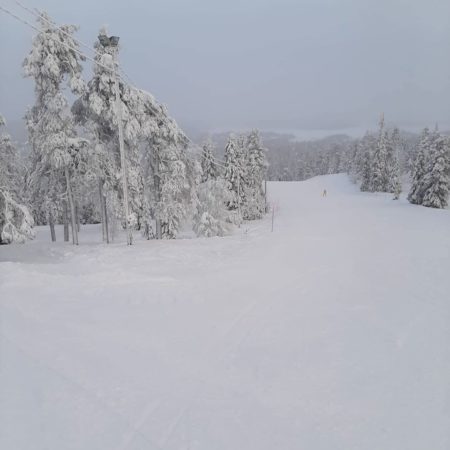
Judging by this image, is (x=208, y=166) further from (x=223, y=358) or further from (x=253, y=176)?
(x=223, y=358)

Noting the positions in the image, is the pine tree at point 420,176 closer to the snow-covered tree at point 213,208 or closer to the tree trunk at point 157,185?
the snow-covered tree at point 213,208

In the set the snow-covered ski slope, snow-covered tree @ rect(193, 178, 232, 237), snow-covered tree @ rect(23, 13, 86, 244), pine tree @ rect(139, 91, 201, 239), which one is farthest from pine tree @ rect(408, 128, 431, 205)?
snow-covered tree @ rect(23, 13, 86, 244)

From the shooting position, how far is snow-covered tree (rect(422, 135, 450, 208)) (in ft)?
122

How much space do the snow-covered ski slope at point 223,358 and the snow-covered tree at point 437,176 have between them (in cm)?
3299

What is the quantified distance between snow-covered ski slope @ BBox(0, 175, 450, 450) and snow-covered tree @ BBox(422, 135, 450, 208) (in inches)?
1299

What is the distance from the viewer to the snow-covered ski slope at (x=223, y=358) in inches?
163

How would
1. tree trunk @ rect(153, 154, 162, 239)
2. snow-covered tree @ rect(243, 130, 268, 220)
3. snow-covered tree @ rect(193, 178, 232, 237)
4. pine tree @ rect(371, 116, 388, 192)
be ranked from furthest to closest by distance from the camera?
pine tree @ rect(371, 116, 388, 192), snow-covered tree @ rect(243, 130, 268, 220), snow-covered tree @ rect(193, 178, 232, 237), tree trunk @ rect(153, 154, 162, 239)

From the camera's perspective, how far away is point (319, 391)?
5.02m

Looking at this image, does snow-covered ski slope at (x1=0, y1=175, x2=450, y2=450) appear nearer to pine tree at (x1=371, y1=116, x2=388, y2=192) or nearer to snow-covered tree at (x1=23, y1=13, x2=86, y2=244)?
snow-covered tree at (x1=23, y1=13, x2=86, y2=244)

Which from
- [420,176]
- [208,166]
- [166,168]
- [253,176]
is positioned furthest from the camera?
[253,176]

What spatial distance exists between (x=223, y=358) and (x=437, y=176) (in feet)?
138

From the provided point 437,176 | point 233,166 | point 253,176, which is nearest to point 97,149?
point 233,166

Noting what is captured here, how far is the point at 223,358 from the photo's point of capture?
5.86 m

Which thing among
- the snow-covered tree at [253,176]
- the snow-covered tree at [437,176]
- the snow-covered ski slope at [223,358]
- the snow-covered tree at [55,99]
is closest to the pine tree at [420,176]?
the snow-covered tree at [437,176]
